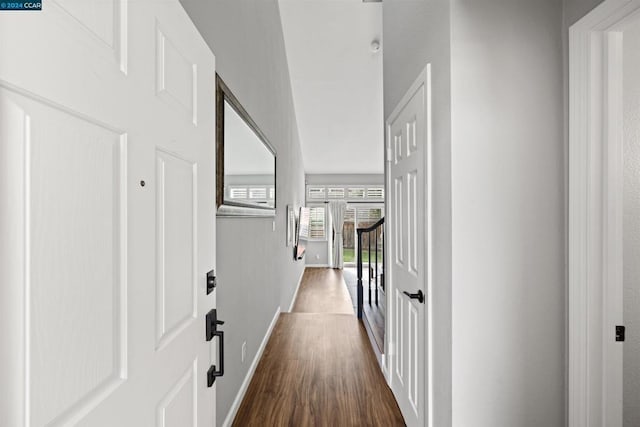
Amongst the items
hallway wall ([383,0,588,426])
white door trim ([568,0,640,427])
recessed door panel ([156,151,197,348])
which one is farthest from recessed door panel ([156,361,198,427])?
white door trim ([568,0,640,427])

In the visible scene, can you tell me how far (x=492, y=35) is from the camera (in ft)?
4.27

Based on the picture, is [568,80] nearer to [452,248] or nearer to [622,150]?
[622,150]

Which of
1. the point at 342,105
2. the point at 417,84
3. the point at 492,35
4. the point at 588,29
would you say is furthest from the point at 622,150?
the point at 342,105

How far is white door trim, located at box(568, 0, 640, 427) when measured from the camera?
1.17 meters

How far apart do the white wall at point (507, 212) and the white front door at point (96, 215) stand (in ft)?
3.44

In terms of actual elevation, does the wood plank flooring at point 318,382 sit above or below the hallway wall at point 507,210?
below

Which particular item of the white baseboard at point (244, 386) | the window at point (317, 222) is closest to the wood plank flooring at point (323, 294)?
the window at point (317, 222)

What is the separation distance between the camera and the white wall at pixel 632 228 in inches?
49.2

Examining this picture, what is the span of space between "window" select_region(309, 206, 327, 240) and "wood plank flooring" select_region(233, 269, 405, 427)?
537 centimetres

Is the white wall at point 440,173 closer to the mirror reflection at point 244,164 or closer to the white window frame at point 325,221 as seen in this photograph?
the mirror reflection at point 244,164

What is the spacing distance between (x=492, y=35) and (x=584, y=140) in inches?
21.8

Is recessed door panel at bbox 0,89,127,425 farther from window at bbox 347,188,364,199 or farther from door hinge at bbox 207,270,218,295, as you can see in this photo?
window at bbox 347,188,364,199

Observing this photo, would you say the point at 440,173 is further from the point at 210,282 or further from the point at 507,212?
the point at 210,282

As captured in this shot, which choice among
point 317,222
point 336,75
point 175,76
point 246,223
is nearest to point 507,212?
point 175,76
